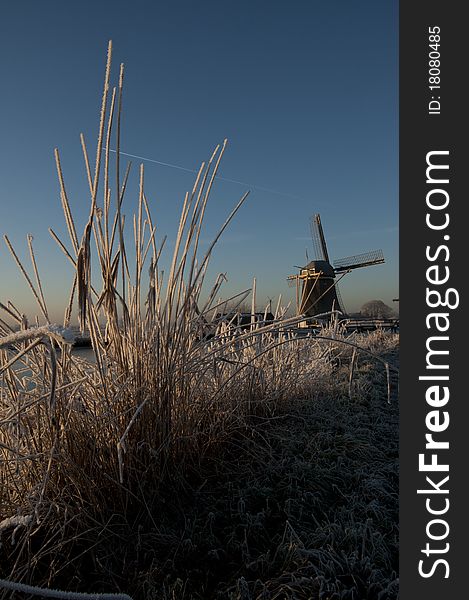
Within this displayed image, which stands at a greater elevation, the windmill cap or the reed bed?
the windmill cap

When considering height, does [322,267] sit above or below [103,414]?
above

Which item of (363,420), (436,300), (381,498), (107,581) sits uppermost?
(436,300)

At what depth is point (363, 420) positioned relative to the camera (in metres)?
2.19

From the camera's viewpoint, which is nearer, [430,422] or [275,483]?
[430,422]

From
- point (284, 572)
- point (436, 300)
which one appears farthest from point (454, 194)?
point (284, 572)

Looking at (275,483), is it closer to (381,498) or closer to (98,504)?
(381,498)

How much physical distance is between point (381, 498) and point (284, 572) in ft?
1.73

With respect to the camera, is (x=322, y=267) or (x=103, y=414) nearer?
(x=103, y=414)

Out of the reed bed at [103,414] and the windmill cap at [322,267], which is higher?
the windmill cap at [322,267]

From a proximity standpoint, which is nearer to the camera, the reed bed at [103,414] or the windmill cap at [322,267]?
the reed bed at [103,414]

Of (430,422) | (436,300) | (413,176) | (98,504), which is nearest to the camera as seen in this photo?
(98,504)

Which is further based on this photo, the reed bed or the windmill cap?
the windmill cap

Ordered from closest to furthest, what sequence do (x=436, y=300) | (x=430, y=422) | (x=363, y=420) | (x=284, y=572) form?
(x=284, y=572)
(x=430, y=422)
(x=436, y=300)
(x=363, y=420)

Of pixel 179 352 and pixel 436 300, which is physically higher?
pixel 436 300
